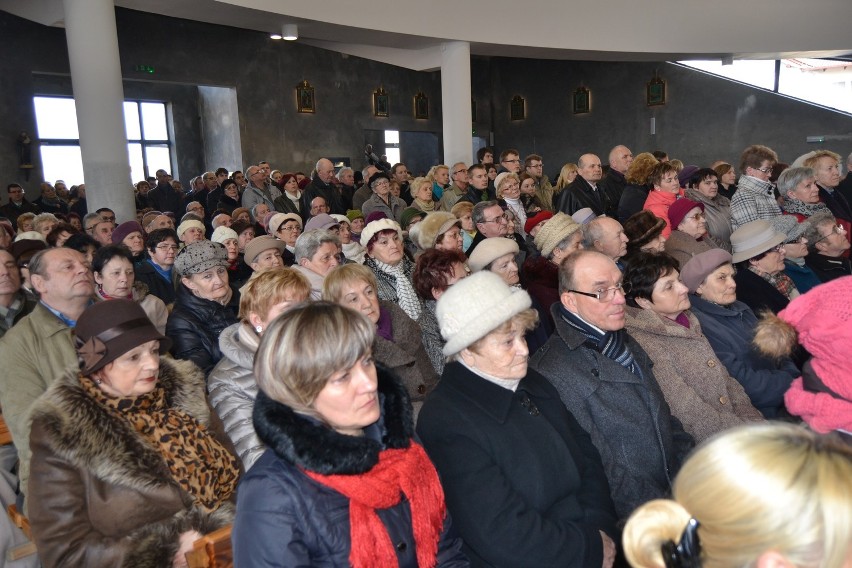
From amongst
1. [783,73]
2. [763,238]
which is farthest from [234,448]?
[783,73]

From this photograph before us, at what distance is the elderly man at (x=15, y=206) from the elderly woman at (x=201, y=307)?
8.22 meters

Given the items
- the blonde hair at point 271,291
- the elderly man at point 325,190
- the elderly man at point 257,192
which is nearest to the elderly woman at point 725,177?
the elderly man at point 325,190

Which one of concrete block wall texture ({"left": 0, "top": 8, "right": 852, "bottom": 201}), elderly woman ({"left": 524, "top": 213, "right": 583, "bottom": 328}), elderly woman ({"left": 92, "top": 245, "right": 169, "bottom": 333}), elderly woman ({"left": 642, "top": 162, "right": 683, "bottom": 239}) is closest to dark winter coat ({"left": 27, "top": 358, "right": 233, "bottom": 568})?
elderly woman ({"left": 92, "top": 245, "right": 169, "bottom": 333})

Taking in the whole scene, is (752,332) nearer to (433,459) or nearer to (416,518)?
(433,459)

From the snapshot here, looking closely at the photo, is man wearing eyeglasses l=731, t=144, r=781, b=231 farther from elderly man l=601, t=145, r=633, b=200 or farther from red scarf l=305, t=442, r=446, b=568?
red scarf l=305, t=442, r=446, b=568

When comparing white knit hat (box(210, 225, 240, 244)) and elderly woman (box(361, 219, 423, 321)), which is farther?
white knit hat (box(210, 225, 240, 244))

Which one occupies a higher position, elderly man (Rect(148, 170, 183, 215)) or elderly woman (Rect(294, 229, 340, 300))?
elderly man (Rect(148, 170, 183, 215))

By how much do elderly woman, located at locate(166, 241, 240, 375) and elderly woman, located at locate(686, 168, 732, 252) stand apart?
346 centimetres

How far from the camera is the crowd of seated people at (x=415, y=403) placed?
5.13ft

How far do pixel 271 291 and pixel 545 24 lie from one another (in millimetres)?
10101

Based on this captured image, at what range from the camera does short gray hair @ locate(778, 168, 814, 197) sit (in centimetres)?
534

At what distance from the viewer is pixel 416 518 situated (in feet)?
5.46

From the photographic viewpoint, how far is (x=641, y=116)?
1669cm

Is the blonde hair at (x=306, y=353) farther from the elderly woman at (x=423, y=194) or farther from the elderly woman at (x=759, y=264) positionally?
the elderly woman at (x=423, y=194)
